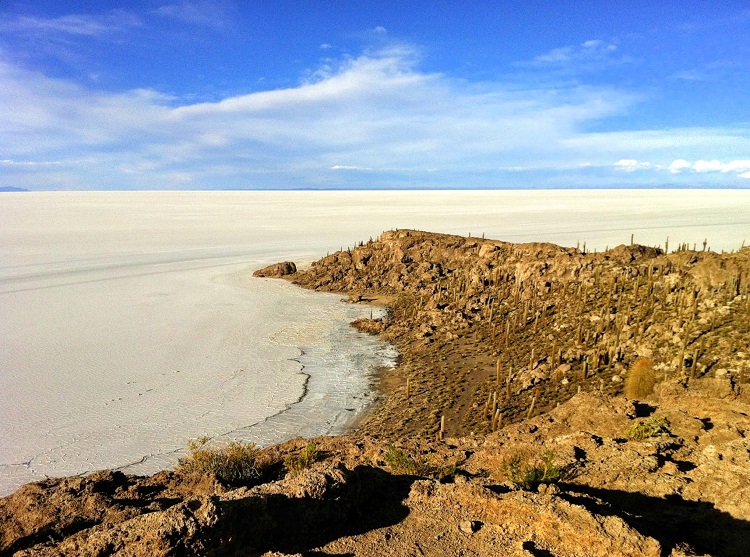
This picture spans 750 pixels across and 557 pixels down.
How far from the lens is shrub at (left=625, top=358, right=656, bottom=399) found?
9.62 meters

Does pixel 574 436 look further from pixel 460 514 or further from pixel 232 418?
pixel 232 418

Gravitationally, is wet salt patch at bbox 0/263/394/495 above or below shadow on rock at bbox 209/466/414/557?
below

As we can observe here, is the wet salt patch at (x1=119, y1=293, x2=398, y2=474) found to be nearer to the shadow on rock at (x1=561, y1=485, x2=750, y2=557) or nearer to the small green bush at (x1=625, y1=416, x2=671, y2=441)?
the small green bush at (x1=625, y1=416, x2=671, y2=441)

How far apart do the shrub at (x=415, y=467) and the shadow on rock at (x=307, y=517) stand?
1.00 meters

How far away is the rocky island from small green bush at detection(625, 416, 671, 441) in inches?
0.9

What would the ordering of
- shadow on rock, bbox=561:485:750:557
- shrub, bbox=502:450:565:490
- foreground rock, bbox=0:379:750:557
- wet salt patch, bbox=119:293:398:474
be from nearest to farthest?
foreground rock, bbox=0:379:750:557 < shadow on rock, bbox=561:485:750:557 < shrub, bbox=502:450:565:490 < wet salt patch, bbox=119:293:398:474

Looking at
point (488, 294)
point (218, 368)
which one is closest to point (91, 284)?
point (218, 368)

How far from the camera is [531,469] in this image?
6094 millimetres

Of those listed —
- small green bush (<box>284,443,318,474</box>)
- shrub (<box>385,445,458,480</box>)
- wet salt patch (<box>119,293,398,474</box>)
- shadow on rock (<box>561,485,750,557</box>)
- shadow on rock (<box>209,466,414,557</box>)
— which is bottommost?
wet salt patch (<box>119,293,398,474</box>)

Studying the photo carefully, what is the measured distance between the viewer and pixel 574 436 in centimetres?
716

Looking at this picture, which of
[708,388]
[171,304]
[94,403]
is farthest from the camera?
[171,304]

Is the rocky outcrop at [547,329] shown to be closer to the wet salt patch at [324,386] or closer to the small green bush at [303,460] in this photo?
the wet salt patch at [324,386]

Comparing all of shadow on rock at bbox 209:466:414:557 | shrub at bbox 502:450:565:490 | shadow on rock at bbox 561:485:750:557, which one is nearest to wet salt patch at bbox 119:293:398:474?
shrub at bbox 502:450:565:490

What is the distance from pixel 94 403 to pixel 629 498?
11289 mm
